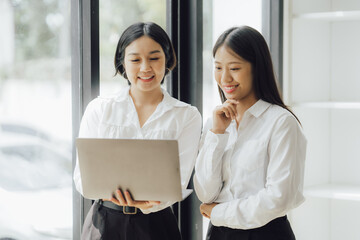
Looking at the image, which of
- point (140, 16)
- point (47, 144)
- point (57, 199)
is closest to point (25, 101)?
point (47, 144)

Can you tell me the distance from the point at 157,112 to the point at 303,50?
4.92 ft

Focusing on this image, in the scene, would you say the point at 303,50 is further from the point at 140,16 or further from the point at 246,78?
the point at 246,78

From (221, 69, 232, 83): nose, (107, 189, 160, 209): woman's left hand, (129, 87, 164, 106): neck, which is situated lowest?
(107, 189, 160, 209): woman's left hand

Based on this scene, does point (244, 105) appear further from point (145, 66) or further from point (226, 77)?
point (145, 66)

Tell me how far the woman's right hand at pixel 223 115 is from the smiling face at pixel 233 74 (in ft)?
0.10

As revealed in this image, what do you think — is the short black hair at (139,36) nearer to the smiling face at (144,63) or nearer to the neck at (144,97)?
the smiling face at (144,63)

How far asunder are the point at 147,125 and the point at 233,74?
0.38 meters

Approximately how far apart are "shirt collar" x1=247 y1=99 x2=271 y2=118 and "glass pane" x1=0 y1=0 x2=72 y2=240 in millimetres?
794

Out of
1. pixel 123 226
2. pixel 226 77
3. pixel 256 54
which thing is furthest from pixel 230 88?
pixel 123 226

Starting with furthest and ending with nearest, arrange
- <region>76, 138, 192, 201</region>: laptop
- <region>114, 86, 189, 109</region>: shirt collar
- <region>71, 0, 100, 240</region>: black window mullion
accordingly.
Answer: <region>71, 0, 100, 240</region>: black window mullion < <region>114, 86, 189, 109</region>: shirt collar < <region>76, 138, 192, 201</region>: laptop

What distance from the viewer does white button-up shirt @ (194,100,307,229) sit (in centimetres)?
165

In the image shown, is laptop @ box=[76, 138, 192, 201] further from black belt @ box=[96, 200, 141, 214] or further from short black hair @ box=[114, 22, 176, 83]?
short black hair @ box=[114, 22, 176, 83]

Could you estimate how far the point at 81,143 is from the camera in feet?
5.33

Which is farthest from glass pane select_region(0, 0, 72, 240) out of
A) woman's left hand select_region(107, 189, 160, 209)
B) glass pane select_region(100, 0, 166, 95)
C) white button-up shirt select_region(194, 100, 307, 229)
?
white button-up shirt select_region(194, 100, 307, 229)
